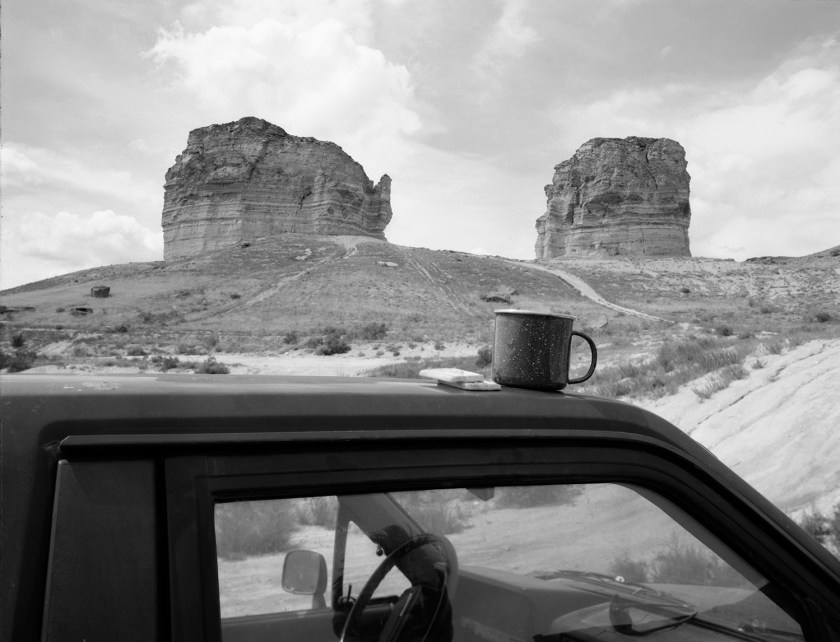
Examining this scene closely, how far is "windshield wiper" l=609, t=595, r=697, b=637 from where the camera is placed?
5.56ft

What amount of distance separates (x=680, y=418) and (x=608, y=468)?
30.2ft

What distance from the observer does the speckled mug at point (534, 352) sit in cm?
174

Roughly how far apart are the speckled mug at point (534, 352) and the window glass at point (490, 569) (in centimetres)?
31

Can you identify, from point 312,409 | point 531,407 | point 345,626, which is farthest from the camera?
point 531,407

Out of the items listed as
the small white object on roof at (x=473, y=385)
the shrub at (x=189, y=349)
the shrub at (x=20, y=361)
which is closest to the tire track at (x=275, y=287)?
the shrub at (x=189, y=349)

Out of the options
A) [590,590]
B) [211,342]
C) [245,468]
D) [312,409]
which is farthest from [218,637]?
[211,342]

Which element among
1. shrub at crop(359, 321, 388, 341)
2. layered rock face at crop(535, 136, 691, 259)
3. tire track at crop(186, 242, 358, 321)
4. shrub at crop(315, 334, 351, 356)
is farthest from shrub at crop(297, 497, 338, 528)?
layered rock face at crop(535, 136, 691, 259)

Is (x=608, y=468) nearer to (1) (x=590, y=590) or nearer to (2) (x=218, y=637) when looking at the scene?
(1) (x=590, y=590)

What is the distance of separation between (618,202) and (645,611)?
10870cm

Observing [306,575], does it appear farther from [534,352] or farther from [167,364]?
[167,364]

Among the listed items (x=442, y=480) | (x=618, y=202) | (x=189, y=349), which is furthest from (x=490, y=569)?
(x=618, y=202)

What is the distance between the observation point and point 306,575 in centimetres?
141

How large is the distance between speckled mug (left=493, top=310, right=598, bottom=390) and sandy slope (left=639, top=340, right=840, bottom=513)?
5688mm

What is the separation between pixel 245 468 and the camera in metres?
1.20
